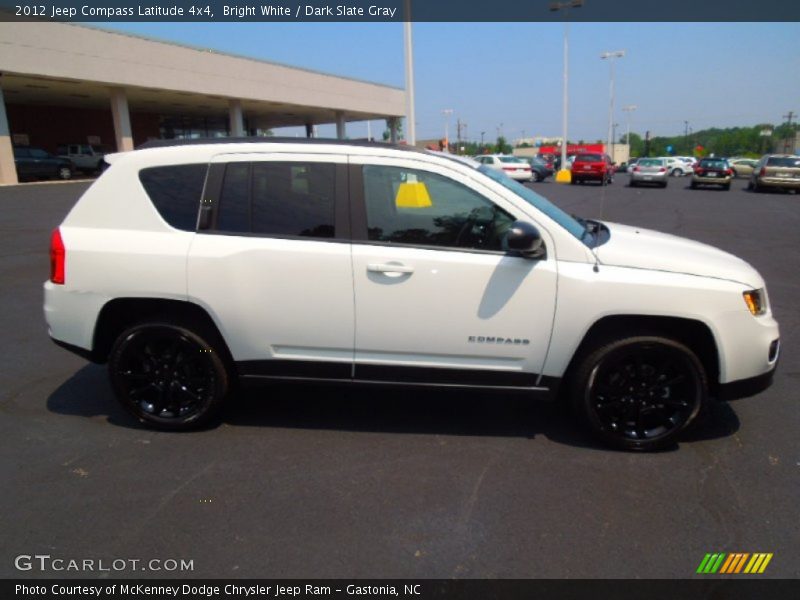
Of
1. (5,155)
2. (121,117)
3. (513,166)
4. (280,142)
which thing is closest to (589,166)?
(513,166)

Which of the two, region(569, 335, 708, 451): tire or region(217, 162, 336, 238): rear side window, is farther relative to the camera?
region(217, 162, 336, 238): rear side window

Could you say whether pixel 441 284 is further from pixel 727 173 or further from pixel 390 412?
pixel 727 173

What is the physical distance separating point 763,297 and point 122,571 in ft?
12.4

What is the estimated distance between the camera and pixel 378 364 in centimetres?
345

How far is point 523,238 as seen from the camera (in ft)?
10.2

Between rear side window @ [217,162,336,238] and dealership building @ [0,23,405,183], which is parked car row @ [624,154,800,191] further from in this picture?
rear side window @ [217,162,336,238]

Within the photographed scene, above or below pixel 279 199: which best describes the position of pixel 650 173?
A: above

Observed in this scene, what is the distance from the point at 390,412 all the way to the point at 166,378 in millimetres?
1538

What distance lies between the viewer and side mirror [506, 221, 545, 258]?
122 inches

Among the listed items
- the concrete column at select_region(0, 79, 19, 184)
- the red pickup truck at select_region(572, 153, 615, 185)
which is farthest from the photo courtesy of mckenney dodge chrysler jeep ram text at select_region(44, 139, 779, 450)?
the red pickup truck at select_region(572, 153, 615, 185)

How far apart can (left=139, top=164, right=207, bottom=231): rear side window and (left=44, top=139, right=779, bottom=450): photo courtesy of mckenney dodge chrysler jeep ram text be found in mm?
13

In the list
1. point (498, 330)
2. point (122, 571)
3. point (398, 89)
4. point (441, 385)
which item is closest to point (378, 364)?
point (441, 385)

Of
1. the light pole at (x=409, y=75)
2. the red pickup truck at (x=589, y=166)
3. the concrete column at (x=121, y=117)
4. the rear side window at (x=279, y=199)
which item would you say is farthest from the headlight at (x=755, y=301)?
the concrete column at (x=121, y=117)
